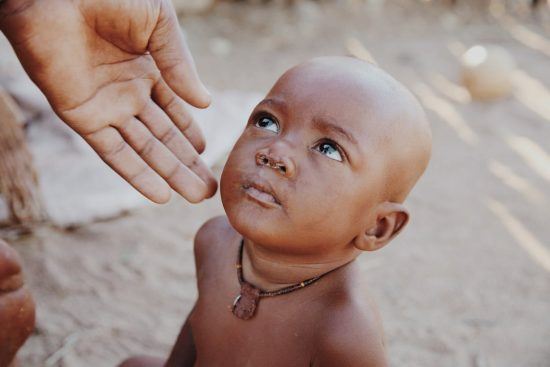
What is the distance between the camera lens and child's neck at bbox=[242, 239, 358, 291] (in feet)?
5.89

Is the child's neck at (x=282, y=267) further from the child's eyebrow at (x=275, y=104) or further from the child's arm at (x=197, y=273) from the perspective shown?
the child's eyebrow at (x=275, y=104)

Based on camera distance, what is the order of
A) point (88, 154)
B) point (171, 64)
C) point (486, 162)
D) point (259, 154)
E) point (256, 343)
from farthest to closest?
1. point (486, 162)
2. point (88, 154)
3. point (171, 64)
4. point (256, 343)
5. point (259, 154)

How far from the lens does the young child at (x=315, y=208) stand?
5.36ft

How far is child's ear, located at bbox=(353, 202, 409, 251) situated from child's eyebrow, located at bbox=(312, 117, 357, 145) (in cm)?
22

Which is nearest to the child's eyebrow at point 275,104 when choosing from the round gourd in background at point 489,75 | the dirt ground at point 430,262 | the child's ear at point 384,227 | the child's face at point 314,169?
the child's face at point 314,169

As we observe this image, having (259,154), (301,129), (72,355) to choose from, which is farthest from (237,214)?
(72,355)

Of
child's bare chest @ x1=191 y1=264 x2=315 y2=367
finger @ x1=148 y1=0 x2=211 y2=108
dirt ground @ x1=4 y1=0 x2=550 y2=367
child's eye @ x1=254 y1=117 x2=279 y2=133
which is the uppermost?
child's eye @ x1=254 y1=117 x2=279 y2=133

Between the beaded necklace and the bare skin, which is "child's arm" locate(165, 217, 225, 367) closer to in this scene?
the beaded necklace

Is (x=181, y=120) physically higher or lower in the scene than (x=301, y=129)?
lower

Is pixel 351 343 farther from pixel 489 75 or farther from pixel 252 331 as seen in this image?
pixel 489 75

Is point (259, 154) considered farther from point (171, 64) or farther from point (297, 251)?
point (171, 64)

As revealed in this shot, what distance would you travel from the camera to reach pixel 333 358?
171cm

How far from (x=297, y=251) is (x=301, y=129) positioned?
1.04ft

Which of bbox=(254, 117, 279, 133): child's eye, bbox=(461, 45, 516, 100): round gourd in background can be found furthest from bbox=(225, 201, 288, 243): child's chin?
bbox=(461, 45, 516, 100): round gourd in background
